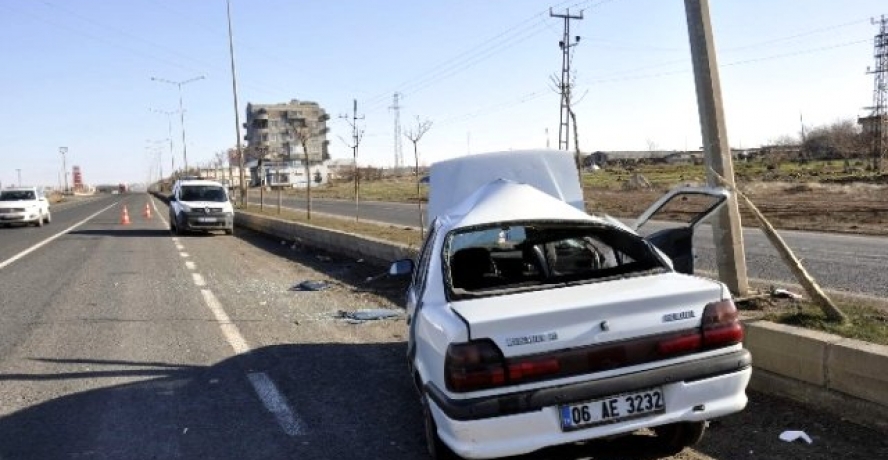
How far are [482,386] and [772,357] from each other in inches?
99.7

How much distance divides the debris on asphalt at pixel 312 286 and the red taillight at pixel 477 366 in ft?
26.5

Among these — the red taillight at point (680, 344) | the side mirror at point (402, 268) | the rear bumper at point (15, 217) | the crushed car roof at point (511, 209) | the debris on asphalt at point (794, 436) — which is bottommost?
the debris on asphalt at point (794, 436)

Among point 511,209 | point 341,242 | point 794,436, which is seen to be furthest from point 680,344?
point 341,242

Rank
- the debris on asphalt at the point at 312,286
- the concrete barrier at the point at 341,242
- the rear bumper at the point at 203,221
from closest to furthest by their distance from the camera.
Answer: the debris on asphalt at the point at 312,286 → the concrete barrier at the point at 341,242 → the rear bumper at the point at 203,221

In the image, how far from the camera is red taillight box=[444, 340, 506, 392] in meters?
3.54

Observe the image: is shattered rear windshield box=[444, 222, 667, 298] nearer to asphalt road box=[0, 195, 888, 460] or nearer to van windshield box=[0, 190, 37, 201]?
asphalt road box=[0, 195, 888, 460]

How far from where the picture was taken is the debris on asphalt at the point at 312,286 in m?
11.5

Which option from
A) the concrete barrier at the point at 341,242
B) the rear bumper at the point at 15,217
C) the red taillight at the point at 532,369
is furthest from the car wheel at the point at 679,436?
the rear bumper at the point at 15,217

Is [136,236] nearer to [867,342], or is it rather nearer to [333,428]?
[333,428]

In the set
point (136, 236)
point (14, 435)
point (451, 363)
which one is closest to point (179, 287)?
point (14, 435)

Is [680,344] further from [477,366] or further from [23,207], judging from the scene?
[23,207]

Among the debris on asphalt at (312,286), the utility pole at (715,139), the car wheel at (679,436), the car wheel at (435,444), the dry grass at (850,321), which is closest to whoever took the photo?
the car wheel at (435,444)

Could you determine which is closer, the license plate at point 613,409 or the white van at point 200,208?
the license plate at point 613,409

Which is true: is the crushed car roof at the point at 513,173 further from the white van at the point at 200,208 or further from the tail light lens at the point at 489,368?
the white van at the point at 200,208
